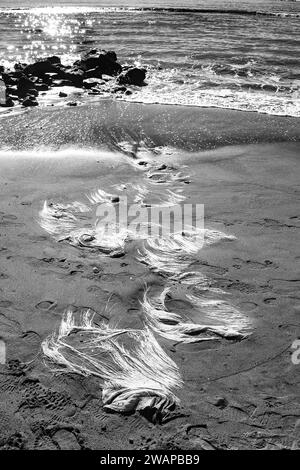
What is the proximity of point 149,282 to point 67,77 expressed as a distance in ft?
36.3

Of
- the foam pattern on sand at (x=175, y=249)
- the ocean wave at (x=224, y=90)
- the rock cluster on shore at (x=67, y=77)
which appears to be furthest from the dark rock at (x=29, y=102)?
the foam pattern on sand at (x=175, y=249)

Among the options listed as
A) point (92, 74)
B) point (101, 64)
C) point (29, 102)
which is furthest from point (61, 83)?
point (29, 102)

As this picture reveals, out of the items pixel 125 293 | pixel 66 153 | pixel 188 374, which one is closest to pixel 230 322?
pixel 188 374

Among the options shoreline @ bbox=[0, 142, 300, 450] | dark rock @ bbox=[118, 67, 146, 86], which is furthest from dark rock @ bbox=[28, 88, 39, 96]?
shoreline @ bbox=[0, 142, 300, 450]

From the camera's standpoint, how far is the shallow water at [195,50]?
443 inches

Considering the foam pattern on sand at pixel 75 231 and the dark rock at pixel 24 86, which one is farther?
the dark rock at pixel 24 86

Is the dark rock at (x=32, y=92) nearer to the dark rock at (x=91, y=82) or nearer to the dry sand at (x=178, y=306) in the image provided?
the dark rock at (x=91, y=82)

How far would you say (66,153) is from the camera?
729 centimetres

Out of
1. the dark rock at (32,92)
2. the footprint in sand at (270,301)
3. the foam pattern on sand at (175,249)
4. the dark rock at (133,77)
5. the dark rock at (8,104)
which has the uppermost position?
the dark rock at (133,77)

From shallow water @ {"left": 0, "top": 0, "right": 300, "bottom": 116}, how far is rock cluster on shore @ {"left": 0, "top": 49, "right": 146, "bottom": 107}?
877mm

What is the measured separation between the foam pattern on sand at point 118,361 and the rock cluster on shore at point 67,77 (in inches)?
334

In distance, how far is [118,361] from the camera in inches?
131

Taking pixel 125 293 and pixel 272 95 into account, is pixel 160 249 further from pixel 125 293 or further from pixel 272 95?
pixel 272 95
